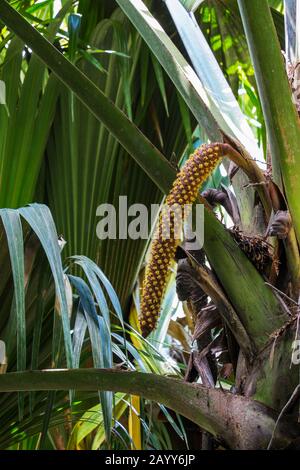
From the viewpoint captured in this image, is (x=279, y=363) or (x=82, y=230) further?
(x=82, y=230)

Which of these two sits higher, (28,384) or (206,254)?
(206,254)

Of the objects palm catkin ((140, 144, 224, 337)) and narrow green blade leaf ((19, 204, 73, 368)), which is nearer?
narrow green blade leaf ((19, 204, 73, 368))

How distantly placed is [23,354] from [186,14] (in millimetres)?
1020

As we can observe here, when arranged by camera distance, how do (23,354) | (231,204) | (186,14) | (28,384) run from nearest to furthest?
(23,354)
(28,384)
(231,204)
(186,14)

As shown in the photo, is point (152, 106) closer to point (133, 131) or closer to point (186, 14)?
point (186, 14)

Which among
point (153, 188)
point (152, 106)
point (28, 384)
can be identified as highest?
point (152, 106)

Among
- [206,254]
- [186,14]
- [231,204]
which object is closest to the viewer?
[206,254]

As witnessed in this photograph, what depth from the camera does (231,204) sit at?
5.17 feet

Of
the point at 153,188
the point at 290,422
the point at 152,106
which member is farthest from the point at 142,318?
the point at 152,106

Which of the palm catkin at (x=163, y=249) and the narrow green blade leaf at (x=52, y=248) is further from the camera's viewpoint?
the palm catkin at (x=163, y=249)

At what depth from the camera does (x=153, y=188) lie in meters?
2.41

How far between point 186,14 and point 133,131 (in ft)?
2.00
